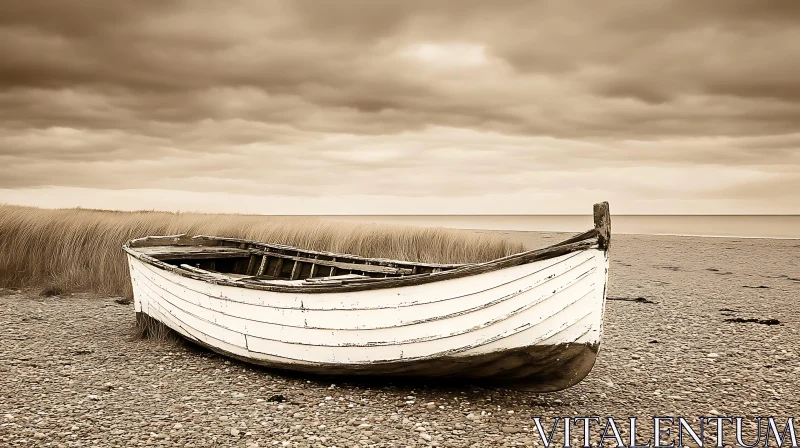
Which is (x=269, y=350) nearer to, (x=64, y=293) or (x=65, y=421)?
(x=65, y=421)

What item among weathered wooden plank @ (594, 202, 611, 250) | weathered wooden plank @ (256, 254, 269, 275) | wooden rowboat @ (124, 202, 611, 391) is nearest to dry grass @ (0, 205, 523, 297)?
weathered wooden plank @ (256, 254, 269, 275)

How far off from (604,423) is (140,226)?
13.6 meters

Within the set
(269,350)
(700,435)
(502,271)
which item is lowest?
(700,435)

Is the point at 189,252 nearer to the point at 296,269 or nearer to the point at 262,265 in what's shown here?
the point at 262,265

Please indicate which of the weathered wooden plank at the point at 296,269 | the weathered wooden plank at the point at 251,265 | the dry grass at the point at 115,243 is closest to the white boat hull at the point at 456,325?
the weathered wooden plank at the point at 296,269

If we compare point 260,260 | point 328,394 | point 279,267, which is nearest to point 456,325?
point 328,394

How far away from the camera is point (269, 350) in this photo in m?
6.46

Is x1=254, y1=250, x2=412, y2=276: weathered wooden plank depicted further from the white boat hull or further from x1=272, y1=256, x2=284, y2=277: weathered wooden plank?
the white boat hull

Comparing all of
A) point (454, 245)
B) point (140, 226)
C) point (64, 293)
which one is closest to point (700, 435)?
point (454, 245)

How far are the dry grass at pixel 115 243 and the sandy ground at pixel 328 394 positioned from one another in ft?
12.0

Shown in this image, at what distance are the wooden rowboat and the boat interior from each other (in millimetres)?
1791

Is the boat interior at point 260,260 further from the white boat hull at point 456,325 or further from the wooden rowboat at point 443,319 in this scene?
the white boat hull at point 456,325

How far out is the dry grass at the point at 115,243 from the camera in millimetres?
13542

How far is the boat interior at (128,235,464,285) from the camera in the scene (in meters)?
8.41
